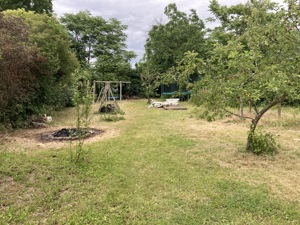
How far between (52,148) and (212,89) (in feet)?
11.0

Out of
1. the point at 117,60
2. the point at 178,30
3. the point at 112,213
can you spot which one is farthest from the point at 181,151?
the point at 117,60

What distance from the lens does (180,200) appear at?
8.86 feet

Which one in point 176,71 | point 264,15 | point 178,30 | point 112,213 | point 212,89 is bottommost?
point 112,213

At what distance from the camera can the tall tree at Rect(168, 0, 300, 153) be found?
12.0 feet

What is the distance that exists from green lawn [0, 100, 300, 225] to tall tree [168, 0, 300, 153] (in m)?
0.89

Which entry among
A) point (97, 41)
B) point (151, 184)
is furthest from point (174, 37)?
point (151, 184)

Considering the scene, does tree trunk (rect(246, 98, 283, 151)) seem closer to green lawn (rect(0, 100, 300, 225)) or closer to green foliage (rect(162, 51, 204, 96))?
green lawn (rect(0, 100, 300, 225))

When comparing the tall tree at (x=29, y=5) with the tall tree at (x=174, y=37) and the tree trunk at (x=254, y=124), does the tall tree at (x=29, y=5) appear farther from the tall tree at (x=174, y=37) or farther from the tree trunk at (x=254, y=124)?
the tree trunk at (x=254, y=124)

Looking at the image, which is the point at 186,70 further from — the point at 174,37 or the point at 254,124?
the point at 174,37

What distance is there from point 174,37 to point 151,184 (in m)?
14.4

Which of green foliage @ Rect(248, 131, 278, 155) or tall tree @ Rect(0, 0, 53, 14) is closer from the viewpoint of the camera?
green foliage @ Rect(248, 131, 278, 155)

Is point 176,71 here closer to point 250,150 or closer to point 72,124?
point 250,150

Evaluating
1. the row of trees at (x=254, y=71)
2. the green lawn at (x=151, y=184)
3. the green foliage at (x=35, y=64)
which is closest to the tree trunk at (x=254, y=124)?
the row of trees at (x=254, y=71)

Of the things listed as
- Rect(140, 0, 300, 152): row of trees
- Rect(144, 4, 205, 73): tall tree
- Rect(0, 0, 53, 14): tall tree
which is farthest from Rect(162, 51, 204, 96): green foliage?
Rect(0, 0, 53, 14): tall tree
